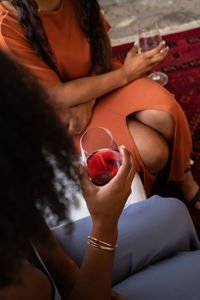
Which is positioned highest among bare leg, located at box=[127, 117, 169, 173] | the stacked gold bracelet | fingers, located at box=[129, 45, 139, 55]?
fingers, located at box=[129, 45, 139, 55]

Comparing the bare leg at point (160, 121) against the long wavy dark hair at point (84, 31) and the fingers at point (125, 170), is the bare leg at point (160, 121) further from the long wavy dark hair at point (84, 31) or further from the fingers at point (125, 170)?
the fingers at point (125, 170)

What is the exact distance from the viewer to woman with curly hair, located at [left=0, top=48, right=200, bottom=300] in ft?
1.32

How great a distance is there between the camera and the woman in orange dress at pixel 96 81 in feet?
3.33

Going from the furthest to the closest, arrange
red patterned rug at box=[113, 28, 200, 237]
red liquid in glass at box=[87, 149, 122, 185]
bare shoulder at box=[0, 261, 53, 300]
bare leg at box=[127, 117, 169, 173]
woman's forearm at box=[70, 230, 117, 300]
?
red patterned rug at box=[113, 28, 200, 237]
bare leg at box=[127, 117, 169, 173]
red liquid in glass at box=[87, 149, 122, 185]
woman's forearm at box=[70, 230, 117, 300]
bare shoulder at box=[0, 261, 53, 300]

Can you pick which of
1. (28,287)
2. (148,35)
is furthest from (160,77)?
(28,287)

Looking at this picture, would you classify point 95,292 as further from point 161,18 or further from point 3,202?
point 161,18

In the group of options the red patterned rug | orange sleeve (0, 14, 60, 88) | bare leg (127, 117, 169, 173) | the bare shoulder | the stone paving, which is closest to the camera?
the bare shoulder

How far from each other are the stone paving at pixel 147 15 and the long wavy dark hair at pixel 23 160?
1.91 metres

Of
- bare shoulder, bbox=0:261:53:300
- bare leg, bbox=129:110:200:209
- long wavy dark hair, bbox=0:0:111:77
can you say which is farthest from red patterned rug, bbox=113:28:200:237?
bare shoulder, bbox=0:261:53:300

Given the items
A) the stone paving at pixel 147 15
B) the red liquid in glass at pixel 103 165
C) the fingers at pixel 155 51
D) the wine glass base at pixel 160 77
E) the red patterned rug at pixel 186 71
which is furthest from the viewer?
the stone paving at pixel 147 15

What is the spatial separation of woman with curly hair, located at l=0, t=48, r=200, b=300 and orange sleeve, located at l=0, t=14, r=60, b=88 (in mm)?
461

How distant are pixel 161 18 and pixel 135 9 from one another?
31 centimetres

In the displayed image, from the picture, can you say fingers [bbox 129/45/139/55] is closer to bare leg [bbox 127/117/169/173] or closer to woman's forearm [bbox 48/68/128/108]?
woman's forearm [bbox 48/68/128/108]

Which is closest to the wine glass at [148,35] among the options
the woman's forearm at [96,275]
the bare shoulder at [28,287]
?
the woman's forearm at [96,275]
